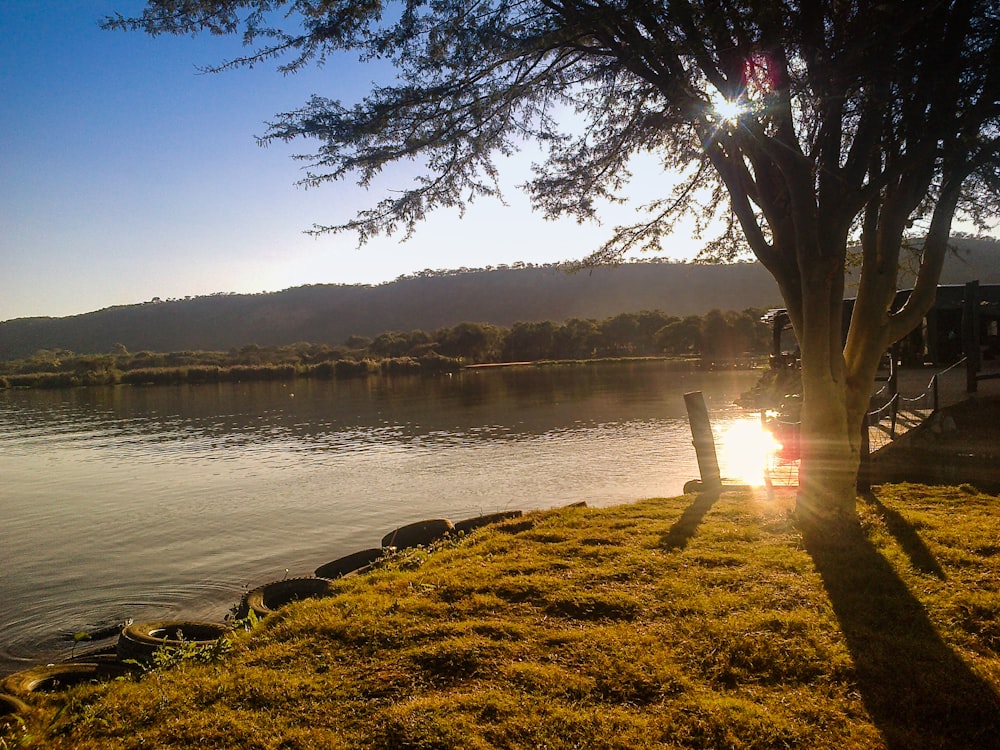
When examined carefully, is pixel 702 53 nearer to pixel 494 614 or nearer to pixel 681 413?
pixel 494 614

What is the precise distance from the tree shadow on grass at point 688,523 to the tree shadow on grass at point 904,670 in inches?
69.3

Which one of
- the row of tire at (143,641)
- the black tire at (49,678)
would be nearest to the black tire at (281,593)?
the row of tire at (143,641)

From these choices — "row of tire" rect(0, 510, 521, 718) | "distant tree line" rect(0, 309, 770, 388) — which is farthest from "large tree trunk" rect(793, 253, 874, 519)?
"distant tree line" rect(0, 309, 770, 388)

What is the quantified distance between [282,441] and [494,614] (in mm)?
27941

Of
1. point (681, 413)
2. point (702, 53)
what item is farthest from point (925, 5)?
point (681, 413)

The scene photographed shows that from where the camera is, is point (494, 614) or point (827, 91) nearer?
point (494, 614)

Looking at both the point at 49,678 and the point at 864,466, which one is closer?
the point at 49,678

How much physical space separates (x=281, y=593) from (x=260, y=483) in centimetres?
1365

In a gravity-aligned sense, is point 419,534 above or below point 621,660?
below

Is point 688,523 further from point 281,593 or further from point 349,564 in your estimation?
point 281,593

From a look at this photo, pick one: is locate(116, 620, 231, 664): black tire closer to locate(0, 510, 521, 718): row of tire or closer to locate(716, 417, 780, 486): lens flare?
locate(0, 510, 521, 718): row of tire

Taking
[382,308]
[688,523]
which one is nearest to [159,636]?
[688,523]

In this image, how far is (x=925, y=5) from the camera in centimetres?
612

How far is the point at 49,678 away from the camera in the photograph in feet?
23.5
